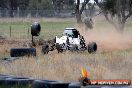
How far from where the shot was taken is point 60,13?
92000 millimetres

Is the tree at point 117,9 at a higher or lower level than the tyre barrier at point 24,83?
higher

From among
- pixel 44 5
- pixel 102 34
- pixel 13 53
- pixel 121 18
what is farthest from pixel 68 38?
pixel 44 5

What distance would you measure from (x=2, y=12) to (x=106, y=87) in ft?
231

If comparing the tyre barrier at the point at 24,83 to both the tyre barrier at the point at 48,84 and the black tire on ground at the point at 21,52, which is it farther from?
the black tire on ground at the point at 21,52

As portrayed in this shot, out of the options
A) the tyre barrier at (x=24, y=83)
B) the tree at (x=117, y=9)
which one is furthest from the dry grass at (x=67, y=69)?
the tree at (x=117, y=9)

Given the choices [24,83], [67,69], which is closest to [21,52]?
[67,69]

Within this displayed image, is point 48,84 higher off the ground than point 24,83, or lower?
higher

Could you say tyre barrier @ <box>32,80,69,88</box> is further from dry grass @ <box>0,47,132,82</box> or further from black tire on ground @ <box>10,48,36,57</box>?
black tire on ground @ <box>10,48,36,57</box>

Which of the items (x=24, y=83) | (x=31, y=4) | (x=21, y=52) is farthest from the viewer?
(x=31, y=4)

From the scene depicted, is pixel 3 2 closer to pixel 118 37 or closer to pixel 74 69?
pixel 118 37

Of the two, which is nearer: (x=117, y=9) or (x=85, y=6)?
(x=117, y=9)

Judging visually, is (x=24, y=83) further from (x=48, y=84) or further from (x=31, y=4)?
(x=31, y=4)

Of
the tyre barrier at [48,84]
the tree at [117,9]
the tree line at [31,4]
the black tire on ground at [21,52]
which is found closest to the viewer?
the tyre barrier at [48,84]

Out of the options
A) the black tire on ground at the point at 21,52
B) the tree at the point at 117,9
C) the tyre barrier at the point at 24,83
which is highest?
the tree at the point at 117,9
